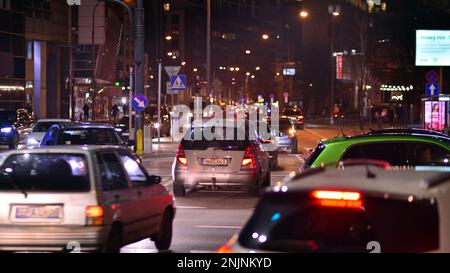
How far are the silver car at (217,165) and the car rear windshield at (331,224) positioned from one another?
12.2 m

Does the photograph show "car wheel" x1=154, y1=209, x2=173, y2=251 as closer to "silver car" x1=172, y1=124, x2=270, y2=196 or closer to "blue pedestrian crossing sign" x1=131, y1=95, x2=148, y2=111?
"silver car" x1=172, y1=124, x2=270, y2=196

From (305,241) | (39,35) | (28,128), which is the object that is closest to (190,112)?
(28,128)

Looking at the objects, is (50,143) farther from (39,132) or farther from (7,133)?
(7,133)

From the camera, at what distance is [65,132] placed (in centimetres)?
1989

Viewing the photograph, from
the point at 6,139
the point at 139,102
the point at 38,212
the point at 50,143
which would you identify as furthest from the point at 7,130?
the point at 38,212

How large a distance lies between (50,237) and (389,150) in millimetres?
5317

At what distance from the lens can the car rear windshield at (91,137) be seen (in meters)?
19.7

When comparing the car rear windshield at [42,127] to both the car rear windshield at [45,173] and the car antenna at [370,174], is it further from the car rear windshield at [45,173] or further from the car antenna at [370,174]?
the car antenna at [370,174]

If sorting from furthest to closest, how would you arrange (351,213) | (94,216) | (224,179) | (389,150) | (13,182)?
(224,179) < (389,150) < (13,182) < (94,216) < (351,213)

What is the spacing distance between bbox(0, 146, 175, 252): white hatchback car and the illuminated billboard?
129 ft

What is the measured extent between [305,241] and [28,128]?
47.2 meters

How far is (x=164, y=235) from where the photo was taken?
11.3 meters

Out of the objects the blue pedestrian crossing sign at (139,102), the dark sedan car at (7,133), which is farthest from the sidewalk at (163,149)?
the dark sedan car at (7,133)
